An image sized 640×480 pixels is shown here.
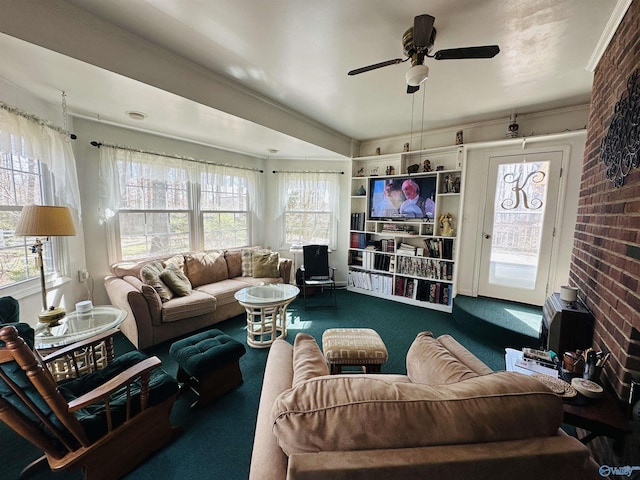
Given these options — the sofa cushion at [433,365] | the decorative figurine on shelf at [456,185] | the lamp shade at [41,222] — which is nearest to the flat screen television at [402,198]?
the decorative figurine on shelf at [456,185]

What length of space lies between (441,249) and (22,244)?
4.45 m

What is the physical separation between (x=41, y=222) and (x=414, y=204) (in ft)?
12.8

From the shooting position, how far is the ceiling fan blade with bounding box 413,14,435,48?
152 centimetres

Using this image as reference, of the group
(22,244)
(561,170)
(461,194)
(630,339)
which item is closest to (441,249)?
(461,194)

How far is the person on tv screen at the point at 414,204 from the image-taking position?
3.69 metres

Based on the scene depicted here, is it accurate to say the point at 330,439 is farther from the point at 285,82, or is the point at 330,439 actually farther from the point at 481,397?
the point at 285,82

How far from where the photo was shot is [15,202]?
2145 millimetres

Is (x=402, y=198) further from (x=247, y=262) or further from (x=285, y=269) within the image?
(x=247, y=262)

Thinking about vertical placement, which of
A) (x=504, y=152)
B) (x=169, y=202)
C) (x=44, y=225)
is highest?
(x=504, y=152)

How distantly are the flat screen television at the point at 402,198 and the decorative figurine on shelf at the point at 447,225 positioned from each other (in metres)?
0.16

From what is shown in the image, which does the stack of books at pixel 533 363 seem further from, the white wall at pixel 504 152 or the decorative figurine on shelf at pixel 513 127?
the decorative figurine on shelf at pixel 513 127

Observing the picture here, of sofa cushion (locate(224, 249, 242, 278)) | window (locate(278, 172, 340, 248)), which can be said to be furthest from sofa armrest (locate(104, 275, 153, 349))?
window (locate(278, 172, 340, 248))

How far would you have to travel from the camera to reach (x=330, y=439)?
2.33ft

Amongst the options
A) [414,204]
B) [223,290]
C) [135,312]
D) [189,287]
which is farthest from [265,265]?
[414,204]
